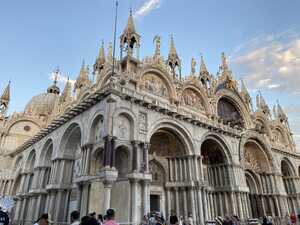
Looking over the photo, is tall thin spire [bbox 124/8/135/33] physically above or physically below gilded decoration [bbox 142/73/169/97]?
above

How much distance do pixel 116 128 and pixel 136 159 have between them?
8.04 ft

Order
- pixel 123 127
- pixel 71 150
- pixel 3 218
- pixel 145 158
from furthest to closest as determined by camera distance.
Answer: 1. pixel 71 150
2. pixel 123 127
3. pixel 145 158
4. pixel 3 218

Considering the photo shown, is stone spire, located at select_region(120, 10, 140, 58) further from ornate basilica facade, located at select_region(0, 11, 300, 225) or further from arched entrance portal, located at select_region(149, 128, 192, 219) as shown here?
arched entrance portal, located at select_region(149, 128, 192, 219)

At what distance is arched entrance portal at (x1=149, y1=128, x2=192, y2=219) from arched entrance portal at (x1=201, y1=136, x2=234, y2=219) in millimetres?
3565

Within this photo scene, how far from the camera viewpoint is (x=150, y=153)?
772 inches

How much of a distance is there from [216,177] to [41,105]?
113ft

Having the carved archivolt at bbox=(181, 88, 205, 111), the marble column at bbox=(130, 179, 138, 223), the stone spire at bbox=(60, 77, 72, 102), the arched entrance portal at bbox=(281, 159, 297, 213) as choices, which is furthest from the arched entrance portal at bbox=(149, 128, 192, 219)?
the arched entrance portal at bbox=(281, 159, 297, 213)

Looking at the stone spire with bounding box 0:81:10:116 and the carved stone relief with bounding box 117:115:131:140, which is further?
the stone spire with bounding box 0:81:10:116

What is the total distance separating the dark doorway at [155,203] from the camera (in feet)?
59.9

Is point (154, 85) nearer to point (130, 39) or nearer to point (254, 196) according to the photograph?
point (130, 39)

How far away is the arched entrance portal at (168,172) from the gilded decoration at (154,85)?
3870 millimetres

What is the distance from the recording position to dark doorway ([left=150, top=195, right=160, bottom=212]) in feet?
59.9

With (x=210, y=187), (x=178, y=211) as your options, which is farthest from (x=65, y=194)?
(x=210, y=187)

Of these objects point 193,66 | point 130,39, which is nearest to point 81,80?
point 130,39
